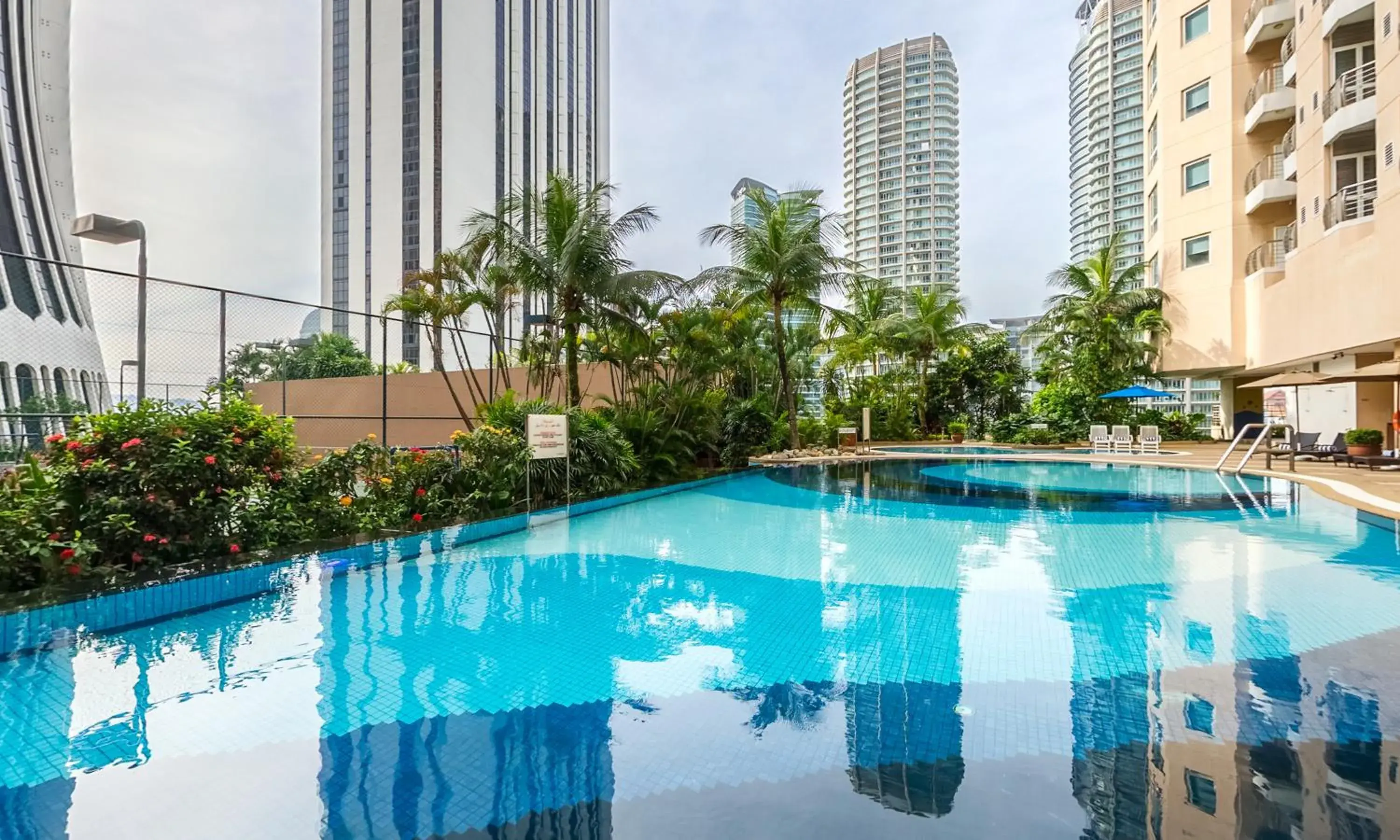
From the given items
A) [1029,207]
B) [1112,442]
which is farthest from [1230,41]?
[1029,207]

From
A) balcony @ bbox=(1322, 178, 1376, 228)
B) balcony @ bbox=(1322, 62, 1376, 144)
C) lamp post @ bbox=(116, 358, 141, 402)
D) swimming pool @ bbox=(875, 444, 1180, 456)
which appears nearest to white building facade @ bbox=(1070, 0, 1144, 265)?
swimming pool @ bbox=(875, 444, 1180, 456)

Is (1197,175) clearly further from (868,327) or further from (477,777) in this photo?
Answer: (477,777)

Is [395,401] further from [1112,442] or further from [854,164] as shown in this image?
[854,164]

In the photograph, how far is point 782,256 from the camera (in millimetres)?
17719

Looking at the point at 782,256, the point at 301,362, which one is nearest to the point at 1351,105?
the point at 782,256

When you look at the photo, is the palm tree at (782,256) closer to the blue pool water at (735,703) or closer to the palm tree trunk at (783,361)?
the palm tree trunk at (783,361)

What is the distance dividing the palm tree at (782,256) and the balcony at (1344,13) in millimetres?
11166

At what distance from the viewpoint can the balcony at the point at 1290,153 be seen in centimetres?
1838

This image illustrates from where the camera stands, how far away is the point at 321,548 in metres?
6.62

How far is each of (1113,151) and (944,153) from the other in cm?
1184

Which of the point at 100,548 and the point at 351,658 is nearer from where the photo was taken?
the point at 351,658

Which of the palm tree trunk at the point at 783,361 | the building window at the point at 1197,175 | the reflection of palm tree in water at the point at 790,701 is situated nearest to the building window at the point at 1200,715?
the reflection of palm tree in water at the point at 790,701

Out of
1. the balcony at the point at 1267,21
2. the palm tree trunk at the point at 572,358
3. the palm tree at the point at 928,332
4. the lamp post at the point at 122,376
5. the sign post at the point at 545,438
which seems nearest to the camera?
the lamp post at the point at 122,376

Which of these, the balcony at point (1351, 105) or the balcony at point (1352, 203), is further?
the balcony at point (1352, 203)
